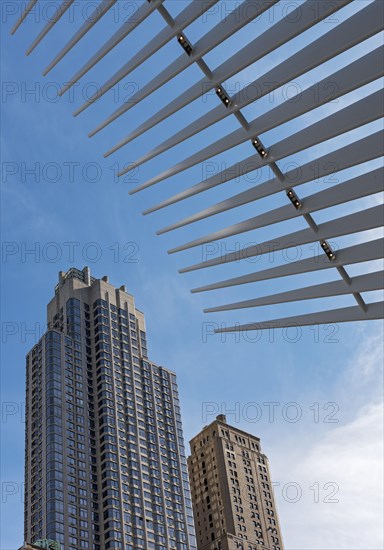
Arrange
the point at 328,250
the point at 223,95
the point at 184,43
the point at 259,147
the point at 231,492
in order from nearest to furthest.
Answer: the point at 184,43
the point at 223,95
the point at 259,147
the point at 328,250
the point at 231,492

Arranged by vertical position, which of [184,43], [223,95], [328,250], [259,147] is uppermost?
[184,43]

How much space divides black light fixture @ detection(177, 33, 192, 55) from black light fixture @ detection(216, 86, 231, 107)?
32.1 inches

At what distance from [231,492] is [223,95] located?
315ft

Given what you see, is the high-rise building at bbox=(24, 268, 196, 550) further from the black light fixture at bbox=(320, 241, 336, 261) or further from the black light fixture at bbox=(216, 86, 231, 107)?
the black light fixture at bbox=(216, 86, 231, 107)

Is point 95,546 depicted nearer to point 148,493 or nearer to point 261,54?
point 148,493

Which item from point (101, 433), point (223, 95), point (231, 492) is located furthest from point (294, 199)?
point (231, 492)

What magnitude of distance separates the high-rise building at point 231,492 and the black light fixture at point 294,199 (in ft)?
292

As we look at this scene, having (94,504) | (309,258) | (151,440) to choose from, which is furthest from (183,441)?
(309,258)

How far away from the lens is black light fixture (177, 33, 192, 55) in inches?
494

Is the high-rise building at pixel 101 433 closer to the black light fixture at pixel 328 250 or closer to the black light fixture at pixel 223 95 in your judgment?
the black light fixture at pixel 328 250

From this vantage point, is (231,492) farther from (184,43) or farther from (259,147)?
(184,43)

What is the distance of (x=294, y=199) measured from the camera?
14.2 m

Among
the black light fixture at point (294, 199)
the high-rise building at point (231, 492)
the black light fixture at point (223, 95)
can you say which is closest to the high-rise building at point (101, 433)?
the high-rise building at point (231, 492)

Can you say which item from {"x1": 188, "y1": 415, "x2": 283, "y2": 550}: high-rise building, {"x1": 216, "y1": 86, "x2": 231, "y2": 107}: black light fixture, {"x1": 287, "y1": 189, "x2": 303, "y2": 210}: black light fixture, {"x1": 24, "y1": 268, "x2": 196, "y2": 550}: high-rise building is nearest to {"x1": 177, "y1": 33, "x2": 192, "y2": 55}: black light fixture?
{"x1": 216, "y1": 86, "x2": 231, "y2": 107}: black light fixture
